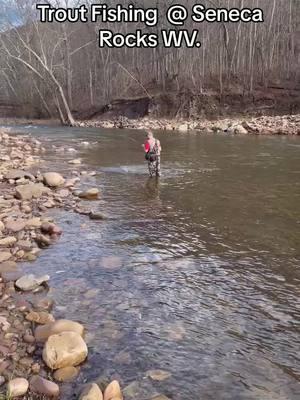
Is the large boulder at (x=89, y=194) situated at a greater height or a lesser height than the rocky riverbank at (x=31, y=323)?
lesser

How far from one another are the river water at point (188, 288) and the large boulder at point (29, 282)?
0.19 meters

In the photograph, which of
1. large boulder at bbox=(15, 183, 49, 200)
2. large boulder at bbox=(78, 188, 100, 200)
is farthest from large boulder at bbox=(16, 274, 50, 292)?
large boulder at bbox=(78, 188, 100, 200)

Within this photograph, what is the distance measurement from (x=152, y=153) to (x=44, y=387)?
10445 millimetres

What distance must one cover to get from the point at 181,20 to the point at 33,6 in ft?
44.9

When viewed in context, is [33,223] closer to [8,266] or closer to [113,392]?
[8,266]

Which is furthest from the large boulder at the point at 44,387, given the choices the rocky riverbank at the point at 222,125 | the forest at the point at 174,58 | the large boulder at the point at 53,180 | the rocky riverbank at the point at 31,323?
the forest at the point at 174,58

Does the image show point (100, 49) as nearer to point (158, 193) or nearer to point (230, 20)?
point (230, 20)

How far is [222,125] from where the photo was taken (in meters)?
34.2

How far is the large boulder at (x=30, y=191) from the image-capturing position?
10523mm

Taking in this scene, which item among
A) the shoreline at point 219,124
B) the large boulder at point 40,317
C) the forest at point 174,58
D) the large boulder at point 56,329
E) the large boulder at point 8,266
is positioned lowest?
the shoreline at point 219,124

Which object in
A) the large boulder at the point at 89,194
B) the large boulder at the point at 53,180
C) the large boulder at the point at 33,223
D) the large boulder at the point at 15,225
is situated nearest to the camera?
the large boulder at the point at 15,225

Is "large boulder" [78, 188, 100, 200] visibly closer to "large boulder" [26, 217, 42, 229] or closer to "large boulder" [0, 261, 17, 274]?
"large boulder" [26, 217, 42, 229]

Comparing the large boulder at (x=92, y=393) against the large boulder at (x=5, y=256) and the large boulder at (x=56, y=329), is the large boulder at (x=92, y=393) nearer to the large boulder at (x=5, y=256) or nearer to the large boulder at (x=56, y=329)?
the large boulder at (x=56, y=329)

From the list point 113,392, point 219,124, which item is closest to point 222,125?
point 219,124
